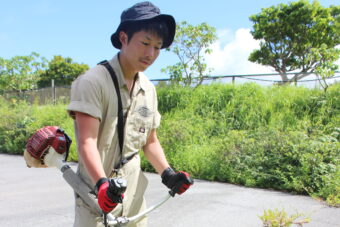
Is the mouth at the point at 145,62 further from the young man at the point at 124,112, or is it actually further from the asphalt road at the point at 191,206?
the asphalt road at the point at 191,206

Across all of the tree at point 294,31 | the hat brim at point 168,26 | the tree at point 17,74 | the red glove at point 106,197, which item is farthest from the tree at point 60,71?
the red glove at point 106,197

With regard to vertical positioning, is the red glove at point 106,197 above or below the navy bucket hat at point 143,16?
below

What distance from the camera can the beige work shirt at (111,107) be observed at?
4.92 ft

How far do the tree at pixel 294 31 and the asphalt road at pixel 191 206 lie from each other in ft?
59.6

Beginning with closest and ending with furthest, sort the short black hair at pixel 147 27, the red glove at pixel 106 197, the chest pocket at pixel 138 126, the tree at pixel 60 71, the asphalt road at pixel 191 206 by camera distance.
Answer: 1. the red glove at pixel 106 197
2. the short black hair at pixel 147 27
3. the chest pocket at pixel 138 126
4. the asphalt road at pixel 191 206
5. the tree at pixel 60 71

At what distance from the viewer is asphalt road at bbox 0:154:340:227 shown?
392 cm

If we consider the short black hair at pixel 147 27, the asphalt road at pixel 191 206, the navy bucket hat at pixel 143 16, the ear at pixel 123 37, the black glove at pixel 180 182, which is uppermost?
the navy bucket hat at pixel 143 16

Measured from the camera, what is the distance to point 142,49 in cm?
160

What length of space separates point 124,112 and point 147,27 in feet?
1.37

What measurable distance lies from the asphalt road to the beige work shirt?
92.3 inches

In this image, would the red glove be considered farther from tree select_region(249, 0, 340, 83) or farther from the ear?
tree select_region(249, 0, 340, 83)

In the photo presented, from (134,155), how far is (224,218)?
2.59 metres

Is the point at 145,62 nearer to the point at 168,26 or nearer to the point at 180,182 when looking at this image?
the point at 168,26

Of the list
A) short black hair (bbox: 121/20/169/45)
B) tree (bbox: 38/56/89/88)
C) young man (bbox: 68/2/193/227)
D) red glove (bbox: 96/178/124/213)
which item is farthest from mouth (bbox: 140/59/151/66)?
tree (bbox: 38/56/89/88)
